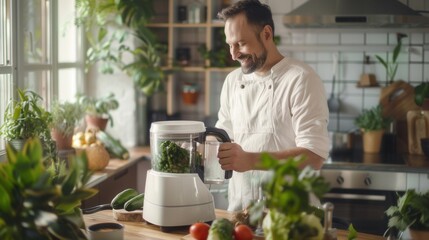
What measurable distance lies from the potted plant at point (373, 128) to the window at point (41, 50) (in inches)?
74.0

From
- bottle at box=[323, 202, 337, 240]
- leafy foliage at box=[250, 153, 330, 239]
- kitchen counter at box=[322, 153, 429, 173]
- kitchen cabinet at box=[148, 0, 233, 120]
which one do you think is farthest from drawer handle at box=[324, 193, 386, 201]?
leafy foliage at box=[250, 153, 330, 239]

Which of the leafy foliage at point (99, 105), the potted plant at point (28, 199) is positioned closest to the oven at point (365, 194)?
the leafy foliage at point (99, 105)

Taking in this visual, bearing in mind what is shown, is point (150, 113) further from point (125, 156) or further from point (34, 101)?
point (34, 101)

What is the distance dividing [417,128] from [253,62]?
1751mm

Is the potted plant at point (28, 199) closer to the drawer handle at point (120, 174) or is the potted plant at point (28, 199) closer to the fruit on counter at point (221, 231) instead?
the fruit on counter at point (221, 231)

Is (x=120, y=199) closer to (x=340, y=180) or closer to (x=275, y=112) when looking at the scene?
(x=275, y=112)

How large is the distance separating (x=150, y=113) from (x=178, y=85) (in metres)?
0.35

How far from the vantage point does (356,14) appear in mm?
3957

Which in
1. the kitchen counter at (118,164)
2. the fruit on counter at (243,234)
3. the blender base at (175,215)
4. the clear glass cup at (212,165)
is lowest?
the kitchen counter at (118,164)

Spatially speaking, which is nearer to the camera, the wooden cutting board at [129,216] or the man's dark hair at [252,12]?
the wooden cutting board at [129,216]

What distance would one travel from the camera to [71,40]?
14.4 ft

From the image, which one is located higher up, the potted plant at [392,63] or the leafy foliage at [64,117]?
the potted plant at [392,63]

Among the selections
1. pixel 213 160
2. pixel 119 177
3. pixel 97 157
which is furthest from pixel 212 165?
pixel 119 177

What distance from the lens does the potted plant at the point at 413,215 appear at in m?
2.07
